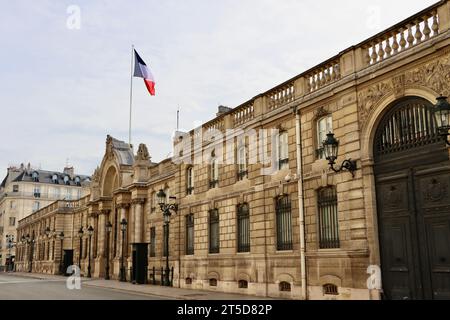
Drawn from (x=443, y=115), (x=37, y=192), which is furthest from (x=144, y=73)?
(x=37, y=192)

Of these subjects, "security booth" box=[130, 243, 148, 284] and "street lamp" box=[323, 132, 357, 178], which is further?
"security booth" box=[130, 243, 148, 284]

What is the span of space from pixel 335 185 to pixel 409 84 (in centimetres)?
445

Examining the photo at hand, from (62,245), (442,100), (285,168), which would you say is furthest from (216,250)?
(62,245)

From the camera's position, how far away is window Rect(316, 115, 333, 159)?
18.6 m

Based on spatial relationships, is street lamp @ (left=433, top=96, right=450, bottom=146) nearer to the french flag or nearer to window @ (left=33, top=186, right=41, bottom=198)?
the french flag

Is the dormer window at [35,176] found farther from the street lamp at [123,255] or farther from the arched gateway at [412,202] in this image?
the arched gateway at [412,202]

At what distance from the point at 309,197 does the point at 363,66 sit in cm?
524

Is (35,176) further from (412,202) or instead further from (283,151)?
(412,202)

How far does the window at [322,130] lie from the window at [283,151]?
1904 mm

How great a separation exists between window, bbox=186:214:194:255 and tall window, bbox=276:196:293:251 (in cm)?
825

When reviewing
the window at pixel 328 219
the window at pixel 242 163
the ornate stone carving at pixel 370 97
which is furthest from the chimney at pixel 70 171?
the ornate stone carving at pixel 370 97

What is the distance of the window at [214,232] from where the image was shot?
2525cm

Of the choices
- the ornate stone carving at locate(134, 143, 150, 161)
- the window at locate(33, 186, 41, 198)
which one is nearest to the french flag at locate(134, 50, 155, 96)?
the ornate stone carving at locate(134, 143, 150, 161)

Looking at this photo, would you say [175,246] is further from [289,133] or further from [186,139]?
[289,133]
